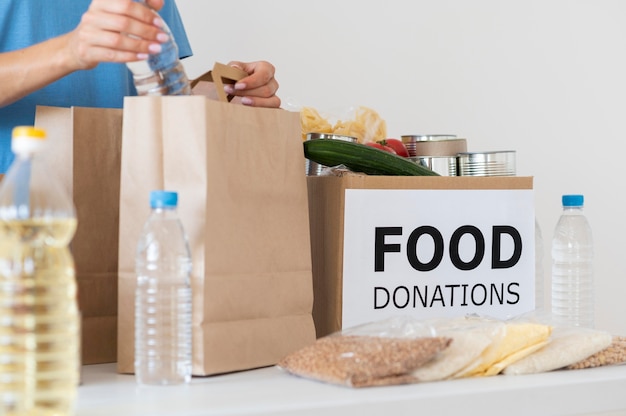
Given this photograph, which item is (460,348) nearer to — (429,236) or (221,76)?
(429,236)

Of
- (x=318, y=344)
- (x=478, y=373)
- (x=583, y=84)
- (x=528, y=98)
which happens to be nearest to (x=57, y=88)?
(x=318, y=344)

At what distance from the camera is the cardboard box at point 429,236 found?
1230 mm

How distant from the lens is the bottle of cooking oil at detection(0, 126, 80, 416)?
2.43 ft

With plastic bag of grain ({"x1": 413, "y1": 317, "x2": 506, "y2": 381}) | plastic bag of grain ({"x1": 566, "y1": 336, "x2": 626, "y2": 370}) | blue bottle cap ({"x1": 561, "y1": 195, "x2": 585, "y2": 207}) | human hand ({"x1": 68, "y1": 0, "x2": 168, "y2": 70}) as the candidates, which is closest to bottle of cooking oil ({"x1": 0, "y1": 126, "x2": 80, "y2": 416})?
human hand ({"x1": 68, "y1": 0, "x2": 168, "y2": 70})

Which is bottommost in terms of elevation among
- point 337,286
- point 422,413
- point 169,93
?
point 422,413

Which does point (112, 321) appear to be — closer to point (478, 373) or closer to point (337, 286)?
point (337, 286)

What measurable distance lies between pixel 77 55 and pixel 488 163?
659 millimetres

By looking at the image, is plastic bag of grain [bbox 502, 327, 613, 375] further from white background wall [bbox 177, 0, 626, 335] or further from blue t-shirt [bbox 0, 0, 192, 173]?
white background wall [bbox 177, 0, 626, 335]

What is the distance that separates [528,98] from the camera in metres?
3.13

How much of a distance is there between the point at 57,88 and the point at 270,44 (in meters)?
1.25

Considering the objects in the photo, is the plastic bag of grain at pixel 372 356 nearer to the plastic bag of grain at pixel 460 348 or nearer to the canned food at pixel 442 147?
the plastic bag of grain at pixel 460 348

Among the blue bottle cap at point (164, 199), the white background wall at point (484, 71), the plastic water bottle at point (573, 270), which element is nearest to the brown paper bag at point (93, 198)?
the blue bottle cap at point (164, 199)

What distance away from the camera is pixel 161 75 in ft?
3.45

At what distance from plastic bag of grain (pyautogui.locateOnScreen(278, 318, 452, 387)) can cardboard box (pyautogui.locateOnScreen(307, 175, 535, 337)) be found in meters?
0.22
